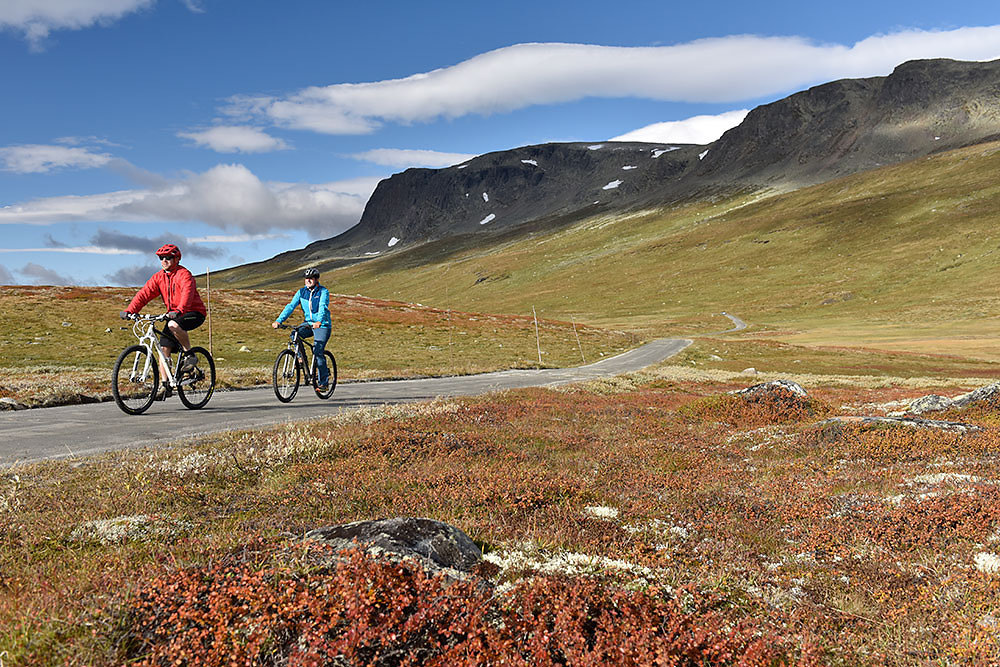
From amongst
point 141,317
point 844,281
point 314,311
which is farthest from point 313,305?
point 844,281

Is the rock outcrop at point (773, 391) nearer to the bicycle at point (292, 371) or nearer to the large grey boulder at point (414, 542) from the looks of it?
the bicycle at point (292, 371)

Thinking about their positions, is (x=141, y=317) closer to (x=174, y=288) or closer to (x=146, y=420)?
(x=174, y=288)

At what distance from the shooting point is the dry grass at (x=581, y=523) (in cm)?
407

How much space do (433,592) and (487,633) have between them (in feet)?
1.70

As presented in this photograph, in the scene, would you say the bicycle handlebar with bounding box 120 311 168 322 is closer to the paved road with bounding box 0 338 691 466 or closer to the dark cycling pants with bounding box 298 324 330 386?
the paved road with bounding box 0 338 691 466

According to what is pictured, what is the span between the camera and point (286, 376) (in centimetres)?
1655

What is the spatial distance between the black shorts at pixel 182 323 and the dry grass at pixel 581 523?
4.50 meters

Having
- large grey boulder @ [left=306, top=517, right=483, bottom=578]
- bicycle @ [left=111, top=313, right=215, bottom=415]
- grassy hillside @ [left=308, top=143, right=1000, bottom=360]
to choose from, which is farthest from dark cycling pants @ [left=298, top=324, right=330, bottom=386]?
grassy hillside @ [left=308, top=143, right=1000, bottom=360]

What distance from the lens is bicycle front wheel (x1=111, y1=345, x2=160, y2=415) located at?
12627mm

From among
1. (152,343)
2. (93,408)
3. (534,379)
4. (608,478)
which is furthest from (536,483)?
(534,379)

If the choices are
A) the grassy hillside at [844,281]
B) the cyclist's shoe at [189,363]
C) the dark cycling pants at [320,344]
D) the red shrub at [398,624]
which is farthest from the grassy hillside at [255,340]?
the grassy hillside at [844,281]

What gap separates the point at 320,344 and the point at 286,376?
1329mm

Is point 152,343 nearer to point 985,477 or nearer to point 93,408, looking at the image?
point 93,408

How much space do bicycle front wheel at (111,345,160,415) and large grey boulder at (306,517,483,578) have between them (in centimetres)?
996
